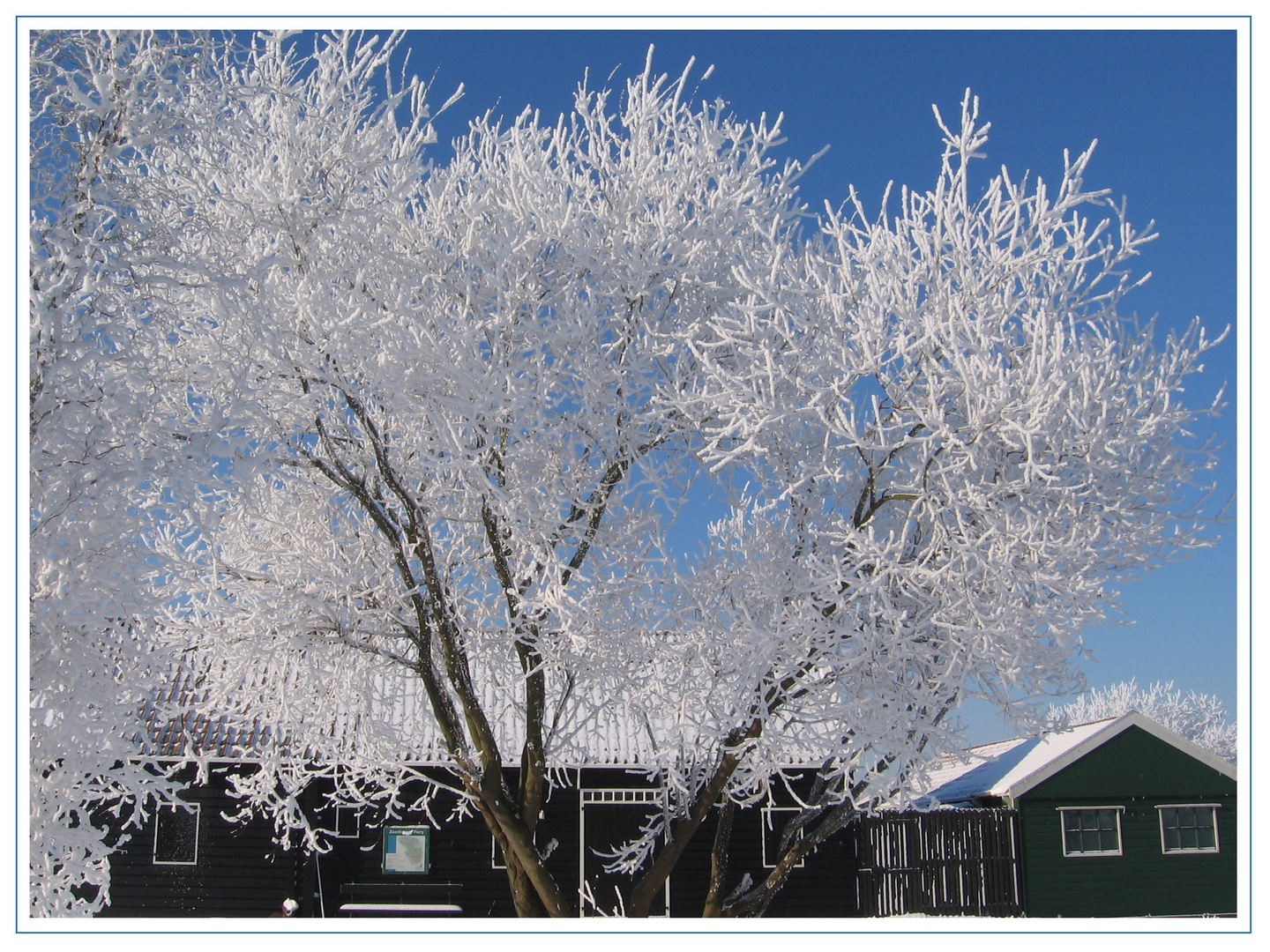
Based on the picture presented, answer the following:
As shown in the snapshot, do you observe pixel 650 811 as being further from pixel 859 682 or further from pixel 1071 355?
pixel 1071 355

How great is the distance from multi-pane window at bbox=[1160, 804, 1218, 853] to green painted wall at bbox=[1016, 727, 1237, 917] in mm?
→ 91

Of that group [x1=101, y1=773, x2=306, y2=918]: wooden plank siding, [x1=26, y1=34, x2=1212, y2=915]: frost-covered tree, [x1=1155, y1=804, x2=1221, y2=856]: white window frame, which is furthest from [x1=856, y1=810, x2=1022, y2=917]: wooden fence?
[x1=101, y1=773, x2=306, y2=918]: wooden plank siding

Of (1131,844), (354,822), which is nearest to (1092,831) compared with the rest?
(1131,844)

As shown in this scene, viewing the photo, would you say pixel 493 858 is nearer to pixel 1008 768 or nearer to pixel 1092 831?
pixel 1008 768

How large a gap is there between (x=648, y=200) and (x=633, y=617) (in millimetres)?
3453

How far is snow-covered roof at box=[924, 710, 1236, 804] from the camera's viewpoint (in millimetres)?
15125

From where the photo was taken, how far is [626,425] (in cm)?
781

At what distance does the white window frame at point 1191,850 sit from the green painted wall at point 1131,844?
4 cm

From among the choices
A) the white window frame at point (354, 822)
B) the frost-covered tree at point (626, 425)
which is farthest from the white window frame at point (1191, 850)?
the white window frame at point (354, 822)

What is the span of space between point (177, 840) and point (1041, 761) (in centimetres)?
1253

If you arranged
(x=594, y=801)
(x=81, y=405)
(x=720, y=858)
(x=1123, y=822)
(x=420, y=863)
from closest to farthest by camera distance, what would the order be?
(x=81, y=405)
(x=720, y=858)
(x=420, y=863)
(x=594, y=801)
(x=1123, y=822)

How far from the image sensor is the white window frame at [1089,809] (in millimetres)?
14961
